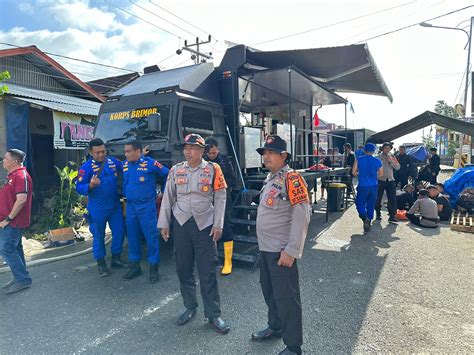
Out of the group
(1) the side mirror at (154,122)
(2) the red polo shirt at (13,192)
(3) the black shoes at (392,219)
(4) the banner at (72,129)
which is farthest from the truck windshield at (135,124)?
(3) the black shoes at (392,219)

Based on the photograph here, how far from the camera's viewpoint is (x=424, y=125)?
9328 mm

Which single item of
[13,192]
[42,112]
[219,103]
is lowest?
[13,192]

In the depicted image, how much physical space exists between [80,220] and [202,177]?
5903 millimetres

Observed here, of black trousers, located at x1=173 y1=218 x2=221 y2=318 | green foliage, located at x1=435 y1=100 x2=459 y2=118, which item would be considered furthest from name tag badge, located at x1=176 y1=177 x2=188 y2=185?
green foliage, located at x1=435 y1=100 x2=459 y2=118

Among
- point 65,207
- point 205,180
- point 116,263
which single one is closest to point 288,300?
point 205,180

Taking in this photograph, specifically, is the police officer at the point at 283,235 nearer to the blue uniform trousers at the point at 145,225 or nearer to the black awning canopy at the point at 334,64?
the blue uniform trousers at the point at 145,225

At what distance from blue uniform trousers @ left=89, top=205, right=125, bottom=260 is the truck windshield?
4.03 ft

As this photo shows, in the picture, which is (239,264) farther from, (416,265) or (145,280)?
(416,265)

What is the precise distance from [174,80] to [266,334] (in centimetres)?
413

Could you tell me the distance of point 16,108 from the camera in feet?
26.3

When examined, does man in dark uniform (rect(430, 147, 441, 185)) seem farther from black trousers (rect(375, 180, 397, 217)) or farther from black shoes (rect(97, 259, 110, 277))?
black shoes (rect(97, 259, 110, 277))

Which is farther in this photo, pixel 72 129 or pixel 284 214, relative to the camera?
pixel 72 129

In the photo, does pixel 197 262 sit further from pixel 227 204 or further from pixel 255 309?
pixel 227 204

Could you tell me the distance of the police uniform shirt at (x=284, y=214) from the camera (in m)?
2.50
